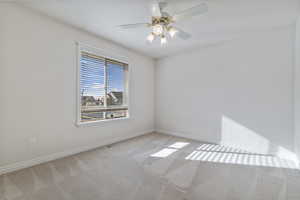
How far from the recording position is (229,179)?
75.4 inches

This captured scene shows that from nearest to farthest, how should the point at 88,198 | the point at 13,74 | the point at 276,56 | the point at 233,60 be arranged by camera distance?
the point at 88,198
the point at 13,74
the point at 276,56
the point at 233,60

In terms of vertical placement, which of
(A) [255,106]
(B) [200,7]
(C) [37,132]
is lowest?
(C) [37,132]

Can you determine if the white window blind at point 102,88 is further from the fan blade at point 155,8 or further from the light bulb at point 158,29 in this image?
the fan blade at point 155,8

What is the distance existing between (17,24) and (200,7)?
109 inches

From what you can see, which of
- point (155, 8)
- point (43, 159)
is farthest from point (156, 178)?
point (155, 8)

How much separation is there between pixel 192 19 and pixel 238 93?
2014 mm

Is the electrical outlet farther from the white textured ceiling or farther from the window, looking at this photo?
the white textured ceiling

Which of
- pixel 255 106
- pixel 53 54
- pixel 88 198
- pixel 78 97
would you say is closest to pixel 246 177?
pixel 255 106

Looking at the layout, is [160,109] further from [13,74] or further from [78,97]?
[13,74]

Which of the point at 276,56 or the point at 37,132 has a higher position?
the point at 276,56

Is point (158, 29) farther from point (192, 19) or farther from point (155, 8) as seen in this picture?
point (192, 19)

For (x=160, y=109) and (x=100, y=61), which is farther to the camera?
(x=160, y=109)

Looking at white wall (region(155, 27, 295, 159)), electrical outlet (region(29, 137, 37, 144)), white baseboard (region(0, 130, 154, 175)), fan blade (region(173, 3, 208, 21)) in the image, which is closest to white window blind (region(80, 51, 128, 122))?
white baseboard (region(0, 130, 154, 175))

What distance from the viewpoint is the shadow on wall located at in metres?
2.62
